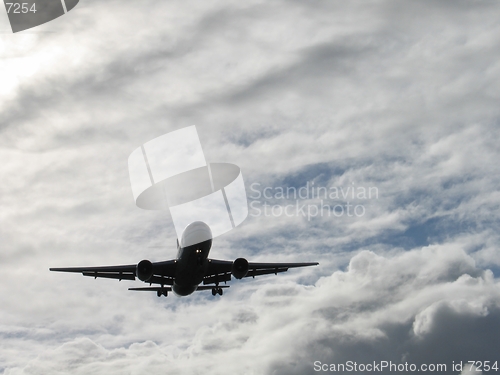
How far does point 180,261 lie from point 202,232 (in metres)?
4.25

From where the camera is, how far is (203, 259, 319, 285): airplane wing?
65.1 metres

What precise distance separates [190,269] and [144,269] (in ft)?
16.2

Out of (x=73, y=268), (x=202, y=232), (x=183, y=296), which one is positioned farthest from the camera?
(x=183, y=296)

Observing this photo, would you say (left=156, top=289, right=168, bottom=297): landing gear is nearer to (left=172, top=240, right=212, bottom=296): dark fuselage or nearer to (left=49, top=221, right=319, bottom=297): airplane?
(left=49, top=221, right=319, bottom=297): airplane

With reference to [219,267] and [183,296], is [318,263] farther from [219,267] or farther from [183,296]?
[183,296]

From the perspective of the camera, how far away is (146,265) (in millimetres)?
61719

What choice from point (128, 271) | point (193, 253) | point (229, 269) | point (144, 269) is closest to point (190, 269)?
point (193, 253)

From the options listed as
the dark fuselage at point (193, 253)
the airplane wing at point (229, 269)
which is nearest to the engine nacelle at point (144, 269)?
the dark fuselage at point (193, 253)

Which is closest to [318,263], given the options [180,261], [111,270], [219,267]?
[219,267]

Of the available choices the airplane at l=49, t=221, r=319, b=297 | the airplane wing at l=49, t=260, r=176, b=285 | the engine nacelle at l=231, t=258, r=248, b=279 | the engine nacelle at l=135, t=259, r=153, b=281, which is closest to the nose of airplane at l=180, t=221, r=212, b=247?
the airplane at l=49, t=221, r=319, b=297

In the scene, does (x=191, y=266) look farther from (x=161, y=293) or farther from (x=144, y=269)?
(x=161, y=293)

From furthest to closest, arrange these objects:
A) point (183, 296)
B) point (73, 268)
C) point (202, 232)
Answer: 1. point (183, 296)
2. point (73, 268)
3. point (202, 232)

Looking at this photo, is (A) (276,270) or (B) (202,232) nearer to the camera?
(B) (202,232)

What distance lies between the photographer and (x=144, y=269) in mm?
61625
